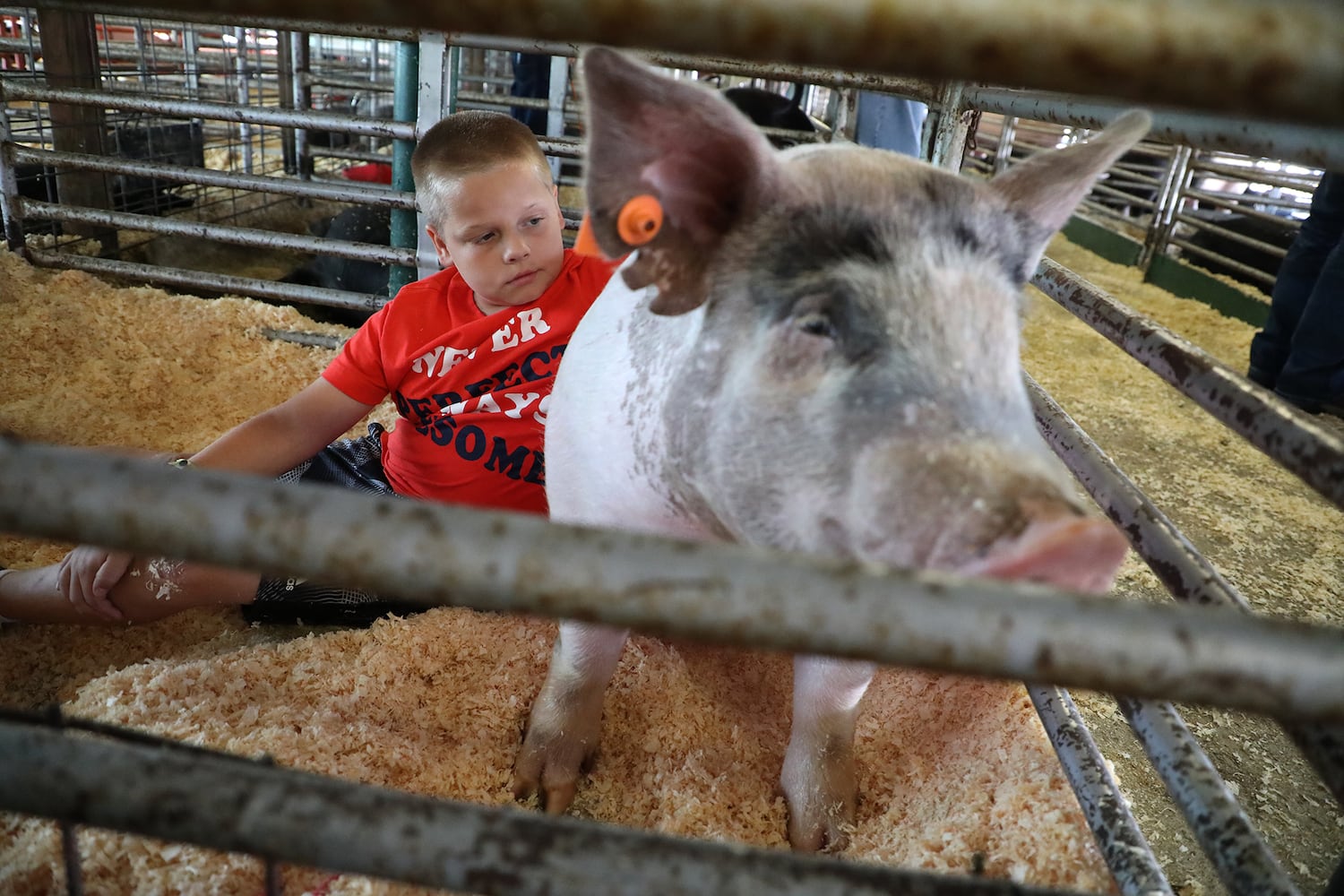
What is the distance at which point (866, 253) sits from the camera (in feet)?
3.41

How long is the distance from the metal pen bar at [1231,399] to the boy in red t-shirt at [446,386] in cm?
111

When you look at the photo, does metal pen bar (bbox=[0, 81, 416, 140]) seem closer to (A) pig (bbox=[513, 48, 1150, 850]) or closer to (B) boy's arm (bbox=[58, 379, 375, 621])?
(B) boy's arm (bbox=[58, 379, 375, 621])

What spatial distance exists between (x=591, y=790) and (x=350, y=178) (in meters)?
5.07

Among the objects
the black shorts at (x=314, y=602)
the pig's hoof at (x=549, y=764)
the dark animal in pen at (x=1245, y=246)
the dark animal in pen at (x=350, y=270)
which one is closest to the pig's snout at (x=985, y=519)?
the pig's hoof at (x=549, y=764)

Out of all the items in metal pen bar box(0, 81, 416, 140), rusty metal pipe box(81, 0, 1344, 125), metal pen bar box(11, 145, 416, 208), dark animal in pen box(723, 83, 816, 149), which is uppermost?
dark animal in pen box(723, 83, 816, 149)

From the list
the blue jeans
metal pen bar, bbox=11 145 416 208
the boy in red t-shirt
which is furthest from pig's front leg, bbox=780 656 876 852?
the blue jeans

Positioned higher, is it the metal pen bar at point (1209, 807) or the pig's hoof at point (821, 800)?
the metal pen bar at point (1209, 807)

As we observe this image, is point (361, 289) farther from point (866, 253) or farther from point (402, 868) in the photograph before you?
point (402, 868)

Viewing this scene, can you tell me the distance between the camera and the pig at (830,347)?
0.85 m

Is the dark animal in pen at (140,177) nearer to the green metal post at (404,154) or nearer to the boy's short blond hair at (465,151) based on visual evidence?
the green metal post at (404,154)

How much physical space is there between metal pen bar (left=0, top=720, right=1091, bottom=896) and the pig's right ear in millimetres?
718

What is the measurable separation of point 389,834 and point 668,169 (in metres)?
0.82

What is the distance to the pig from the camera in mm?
847

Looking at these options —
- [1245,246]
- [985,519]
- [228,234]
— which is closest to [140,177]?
[228,234]
